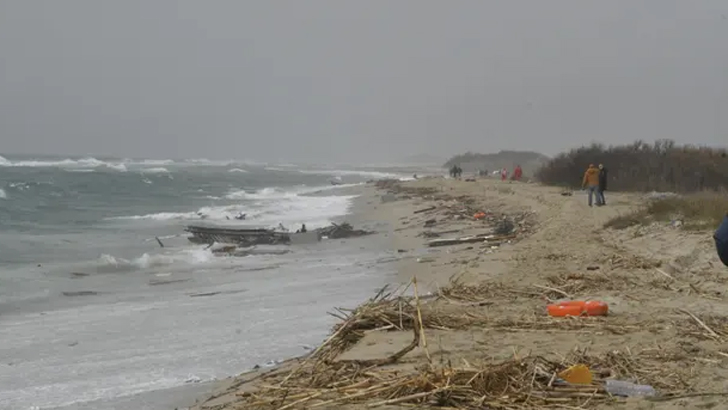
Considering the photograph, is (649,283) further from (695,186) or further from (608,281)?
(695,186)

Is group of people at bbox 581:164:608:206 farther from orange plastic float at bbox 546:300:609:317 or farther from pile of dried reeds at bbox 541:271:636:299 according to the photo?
orange plastic float at bbox 546:300:609:317

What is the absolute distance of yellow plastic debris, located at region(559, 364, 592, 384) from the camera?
4836mm

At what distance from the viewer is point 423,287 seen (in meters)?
10.5

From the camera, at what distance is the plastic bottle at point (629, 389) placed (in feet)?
15.1

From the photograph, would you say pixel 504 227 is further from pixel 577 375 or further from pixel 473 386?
pixel 473 386

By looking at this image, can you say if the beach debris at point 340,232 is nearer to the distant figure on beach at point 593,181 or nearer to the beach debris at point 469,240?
the beach debris at point 469,240

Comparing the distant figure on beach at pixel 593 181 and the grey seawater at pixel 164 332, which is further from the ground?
the distant figure on beach at pixel 593 181

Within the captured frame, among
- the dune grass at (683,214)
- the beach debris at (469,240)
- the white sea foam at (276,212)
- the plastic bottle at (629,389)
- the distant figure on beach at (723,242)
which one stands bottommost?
the white sea foam at (276,212)

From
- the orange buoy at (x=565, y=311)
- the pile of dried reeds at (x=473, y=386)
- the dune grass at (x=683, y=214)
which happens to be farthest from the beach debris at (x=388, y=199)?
the pile of dried reeds at (x=473, y=386)

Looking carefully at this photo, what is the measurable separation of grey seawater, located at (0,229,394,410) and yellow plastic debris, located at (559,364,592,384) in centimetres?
325

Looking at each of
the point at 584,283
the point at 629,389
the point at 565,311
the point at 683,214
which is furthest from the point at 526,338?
the point at 683,214

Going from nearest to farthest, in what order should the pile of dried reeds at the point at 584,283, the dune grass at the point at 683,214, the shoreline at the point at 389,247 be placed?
the shoreline at the point at 389,247
the pile of dried reeds at the point at 584,283
the dune grass at the point at 683,214

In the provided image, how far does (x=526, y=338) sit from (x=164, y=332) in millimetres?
4838

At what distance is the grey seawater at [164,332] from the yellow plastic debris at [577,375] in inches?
128
